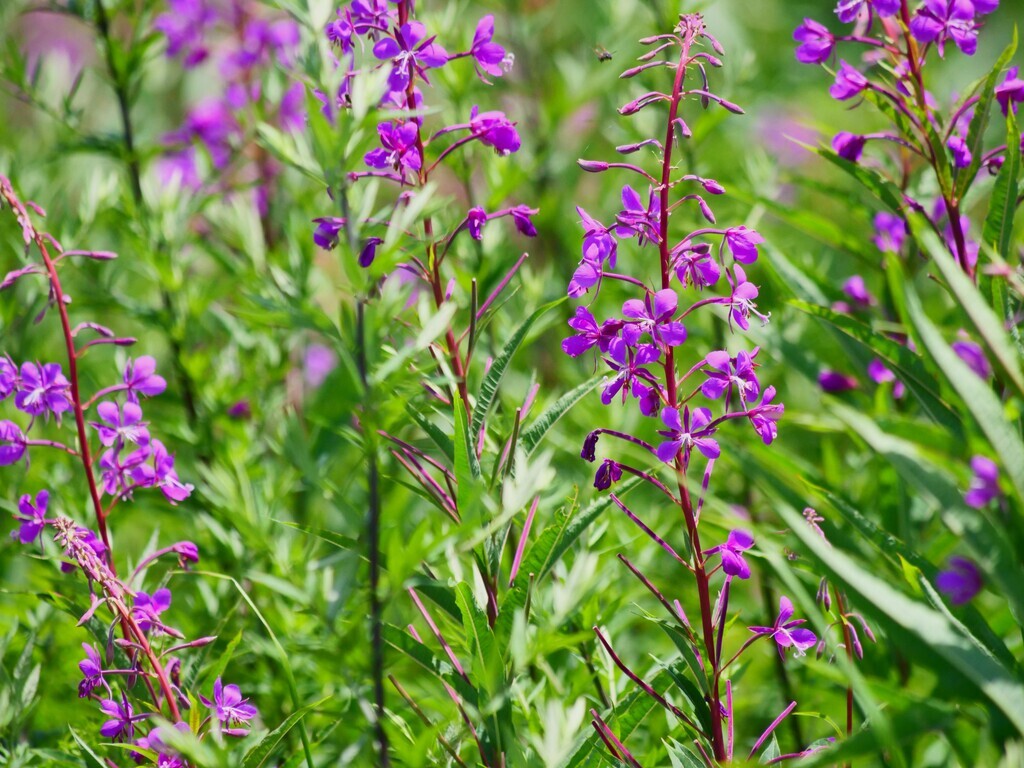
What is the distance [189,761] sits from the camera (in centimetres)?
162

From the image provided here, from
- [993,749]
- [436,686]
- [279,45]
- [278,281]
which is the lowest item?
[436,686]

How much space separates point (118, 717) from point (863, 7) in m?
1.82

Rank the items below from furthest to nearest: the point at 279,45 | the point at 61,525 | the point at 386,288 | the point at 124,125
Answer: the point at 279,45
the point at 124,125
the point at 61,525
the point at 386,288

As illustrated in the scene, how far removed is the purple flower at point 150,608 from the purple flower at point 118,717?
13 centimetres

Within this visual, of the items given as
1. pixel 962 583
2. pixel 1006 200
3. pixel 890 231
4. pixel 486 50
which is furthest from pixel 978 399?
pixel 890 231

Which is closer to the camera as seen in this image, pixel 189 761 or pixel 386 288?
pixel 386 288

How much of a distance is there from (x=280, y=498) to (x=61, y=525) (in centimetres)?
99

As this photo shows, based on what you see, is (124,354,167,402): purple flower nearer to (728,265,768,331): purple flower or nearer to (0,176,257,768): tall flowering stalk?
(0,176,257,768): tall flowering stalk

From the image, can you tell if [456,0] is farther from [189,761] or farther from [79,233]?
[189,761]

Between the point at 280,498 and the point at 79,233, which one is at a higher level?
the point at 79,233

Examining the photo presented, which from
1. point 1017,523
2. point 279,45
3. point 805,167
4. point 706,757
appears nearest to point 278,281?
point 706,757

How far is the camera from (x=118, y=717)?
5.62 ft

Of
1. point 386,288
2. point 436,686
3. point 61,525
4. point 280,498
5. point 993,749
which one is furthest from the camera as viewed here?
point 280,498

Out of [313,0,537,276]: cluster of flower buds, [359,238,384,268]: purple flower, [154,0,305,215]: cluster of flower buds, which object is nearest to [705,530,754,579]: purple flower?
[313,0,537,276]: cluster of flower buds
